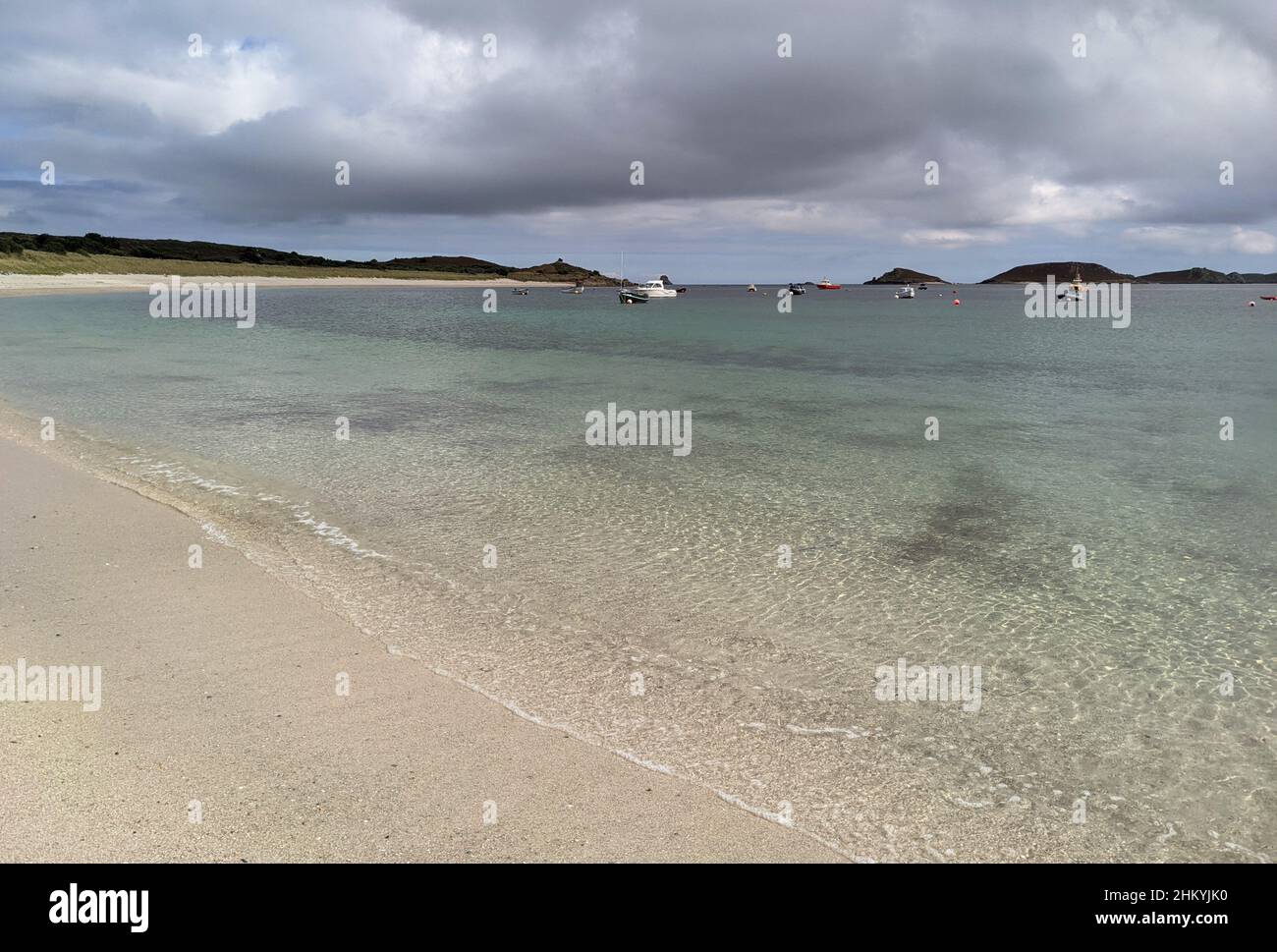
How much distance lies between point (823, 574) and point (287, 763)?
7027mm

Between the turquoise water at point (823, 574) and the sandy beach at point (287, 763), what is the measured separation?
1.64ft

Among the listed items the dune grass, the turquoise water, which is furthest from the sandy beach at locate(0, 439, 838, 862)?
the dune grass

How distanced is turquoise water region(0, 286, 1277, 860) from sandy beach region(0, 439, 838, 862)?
0.50m

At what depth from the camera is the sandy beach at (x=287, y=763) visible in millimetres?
5008

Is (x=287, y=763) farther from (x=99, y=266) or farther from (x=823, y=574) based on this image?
(x=99, y=266)

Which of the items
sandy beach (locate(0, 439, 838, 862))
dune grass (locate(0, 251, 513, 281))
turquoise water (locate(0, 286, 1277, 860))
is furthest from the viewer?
dune grass (locate(0, 251, 513, 281))

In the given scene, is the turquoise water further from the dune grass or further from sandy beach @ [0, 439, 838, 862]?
the dune grass

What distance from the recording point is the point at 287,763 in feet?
19.1

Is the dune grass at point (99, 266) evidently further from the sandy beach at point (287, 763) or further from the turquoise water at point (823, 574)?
the sandy beach at point (287, 763)

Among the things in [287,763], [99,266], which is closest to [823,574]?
[287,763]

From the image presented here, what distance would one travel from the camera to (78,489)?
524 inches

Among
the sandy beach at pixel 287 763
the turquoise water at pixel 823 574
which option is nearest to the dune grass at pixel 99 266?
the turquoise water at pixel 823 574

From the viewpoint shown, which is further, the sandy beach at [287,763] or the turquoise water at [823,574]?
the turquoise water at [823,574]

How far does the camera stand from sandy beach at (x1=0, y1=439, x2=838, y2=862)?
16.4 ft
